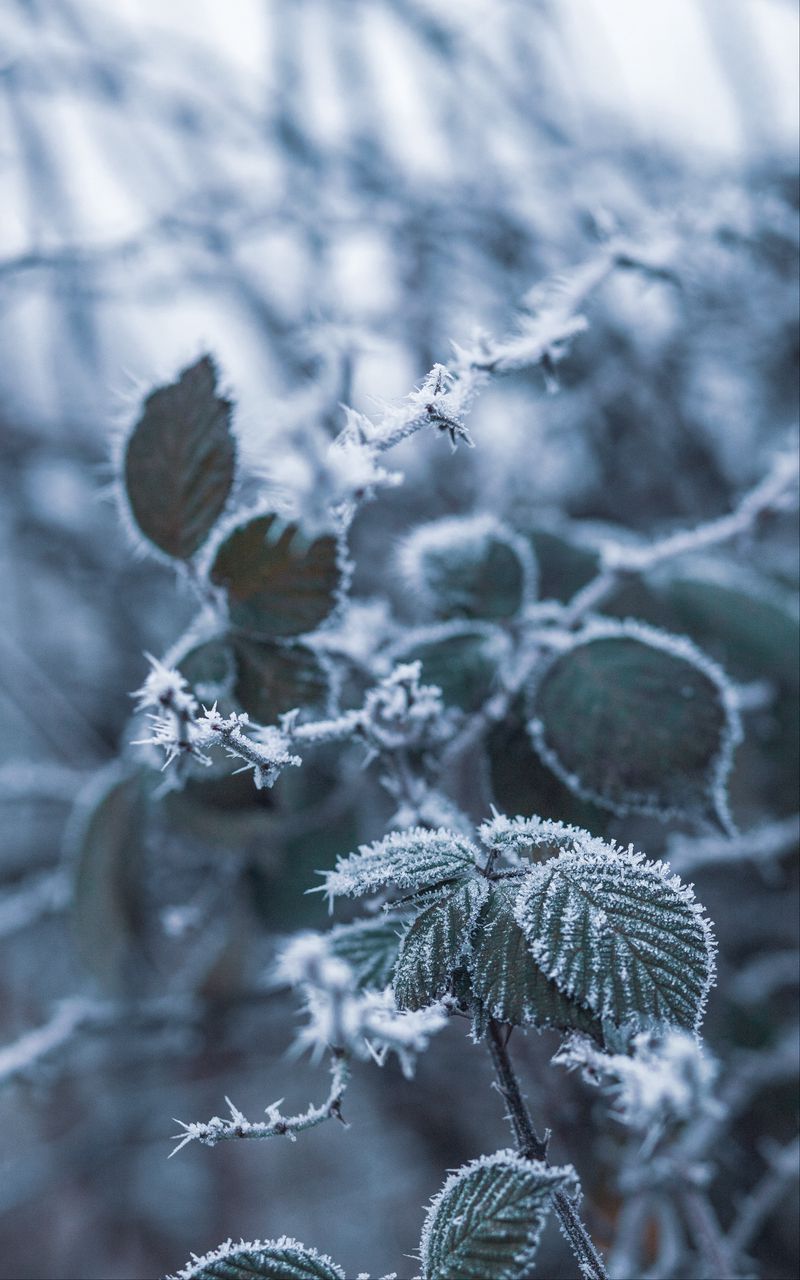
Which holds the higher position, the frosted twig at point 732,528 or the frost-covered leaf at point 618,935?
the frosted twig at point 732,528

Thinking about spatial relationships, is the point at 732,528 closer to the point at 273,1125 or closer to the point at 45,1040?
the point at 273,1125

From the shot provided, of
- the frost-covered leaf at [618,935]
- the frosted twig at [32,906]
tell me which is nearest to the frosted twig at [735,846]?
the frost-covered leaf at [618,935]

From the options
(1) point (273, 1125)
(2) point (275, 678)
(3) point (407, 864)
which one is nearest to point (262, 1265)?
(1) point (273, 1125)

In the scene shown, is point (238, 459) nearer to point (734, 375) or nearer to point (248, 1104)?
point (734, 375)

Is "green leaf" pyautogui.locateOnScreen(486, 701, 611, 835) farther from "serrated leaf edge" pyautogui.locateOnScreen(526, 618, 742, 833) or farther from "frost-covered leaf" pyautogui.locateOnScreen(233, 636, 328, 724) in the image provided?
"frost-covered leaf" pyautogui.locateOnScreen(233, 636, 328, 724)

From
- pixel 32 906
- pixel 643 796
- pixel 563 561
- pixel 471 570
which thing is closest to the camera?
pixel 643 796

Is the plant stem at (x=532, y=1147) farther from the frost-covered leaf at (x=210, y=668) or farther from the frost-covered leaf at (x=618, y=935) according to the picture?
the frost-covered leaf at (x=210, y=668)

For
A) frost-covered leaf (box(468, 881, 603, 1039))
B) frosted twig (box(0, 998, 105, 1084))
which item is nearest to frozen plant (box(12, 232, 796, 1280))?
frost-covered leaf (box(468, 881, 603, 1039))
